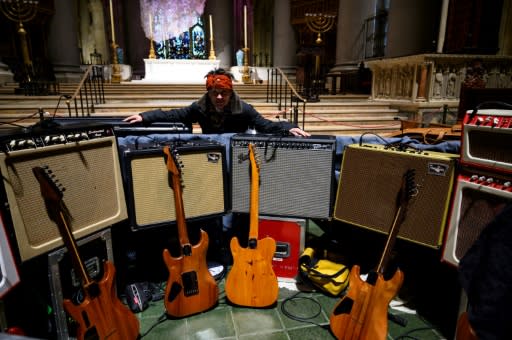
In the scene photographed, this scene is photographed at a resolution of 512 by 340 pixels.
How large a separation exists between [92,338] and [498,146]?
2.02 meters

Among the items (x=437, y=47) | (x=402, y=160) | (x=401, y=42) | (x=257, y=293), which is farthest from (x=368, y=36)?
(x=257, y=293)

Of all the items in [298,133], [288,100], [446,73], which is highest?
[446,73]

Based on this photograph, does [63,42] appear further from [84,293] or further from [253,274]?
[253,274]

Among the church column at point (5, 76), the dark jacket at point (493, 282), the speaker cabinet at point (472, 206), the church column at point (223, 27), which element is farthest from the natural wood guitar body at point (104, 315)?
the church column at point (223, 27)

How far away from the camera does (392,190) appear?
1.81 metres

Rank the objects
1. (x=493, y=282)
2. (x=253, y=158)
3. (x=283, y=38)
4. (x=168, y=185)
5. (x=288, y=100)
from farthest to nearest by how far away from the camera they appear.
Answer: (x=283, y=38), (x=288, y=100), (x=253, y=158), (x=168, y=185), (x=493, y=282)

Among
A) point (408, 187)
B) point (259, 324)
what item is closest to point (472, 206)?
point (408, 187)

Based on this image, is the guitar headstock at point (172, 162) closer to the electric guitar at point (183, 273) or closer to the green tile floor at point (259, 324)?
the electric guitar at point (183, 273)

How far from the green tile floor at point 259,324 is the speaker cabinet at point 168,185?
0.55 metres

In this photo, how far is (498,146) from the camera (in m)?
1.40

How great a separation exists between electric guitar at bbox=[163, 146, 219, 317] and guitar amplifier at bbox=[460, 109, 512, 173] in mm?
1427

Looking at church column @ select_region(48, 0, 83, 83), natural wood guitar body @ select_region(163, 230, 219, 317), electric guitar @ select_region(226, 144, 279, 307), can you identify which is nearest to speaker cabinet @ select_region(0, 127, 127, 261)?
natural wood guitar body @ select_region(163, 230, 219, 317)

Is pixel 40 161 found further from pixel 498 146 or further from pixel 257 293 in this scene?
pixel 498 146

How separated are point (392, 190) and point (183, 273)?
1.26 meters
